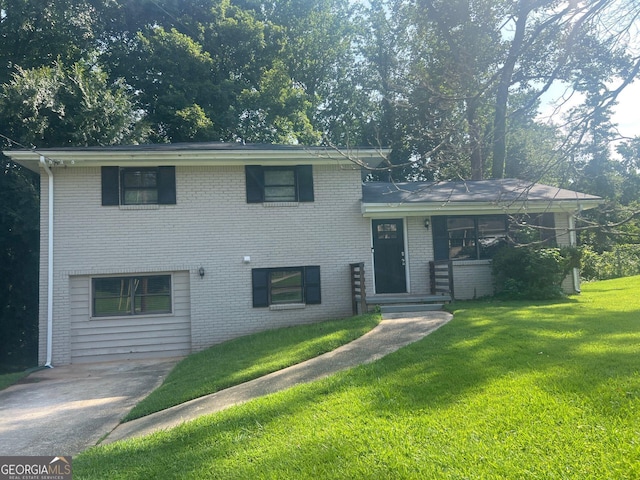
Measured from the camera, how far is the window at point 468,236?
1290 cm

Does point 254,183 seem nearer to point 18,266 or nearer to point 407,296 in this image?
point 407,296

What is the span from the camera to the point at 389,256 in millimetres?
12875

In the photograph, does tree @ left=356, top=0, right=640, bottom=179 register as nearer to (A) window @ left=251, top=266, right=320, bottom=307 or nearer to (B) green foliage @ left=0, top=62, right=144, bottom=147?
(A) window @ left=251, top=266, right=320, bottom=307

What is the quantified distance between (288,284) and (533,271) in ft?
21.1

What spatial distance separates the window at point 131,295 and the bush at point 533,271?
29.2ft

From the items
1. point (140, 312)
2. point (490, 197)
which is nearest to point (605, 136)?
point (490, 197)

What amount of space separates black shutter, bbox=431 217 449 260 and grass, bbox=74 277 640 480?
6.29 meters

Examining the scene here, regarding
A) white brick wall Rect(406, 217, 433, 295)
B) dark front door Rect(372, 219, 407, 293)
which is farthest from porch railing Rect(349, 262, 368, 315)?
white brick wall Rect(406, 217, 433, 295)

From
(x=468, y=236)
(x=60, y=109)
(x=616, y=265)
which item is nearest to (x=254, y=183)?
(x=468, y=236)

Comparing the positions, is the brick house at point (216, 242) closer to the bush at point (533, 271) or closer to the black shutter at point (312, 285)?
the black shutter at point (312, 285)

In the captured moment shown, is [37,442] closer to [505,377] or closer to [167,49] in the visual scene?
[505,377]

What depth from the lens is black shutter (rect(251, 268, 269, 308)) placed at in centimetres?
1191

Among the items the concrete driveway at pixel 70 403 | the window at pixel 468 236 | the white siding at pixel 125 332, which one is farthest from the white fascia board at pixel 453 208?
the concrete driveway at pixel 70 403

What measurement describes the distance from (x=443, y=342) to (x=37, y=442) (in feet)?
18.6
